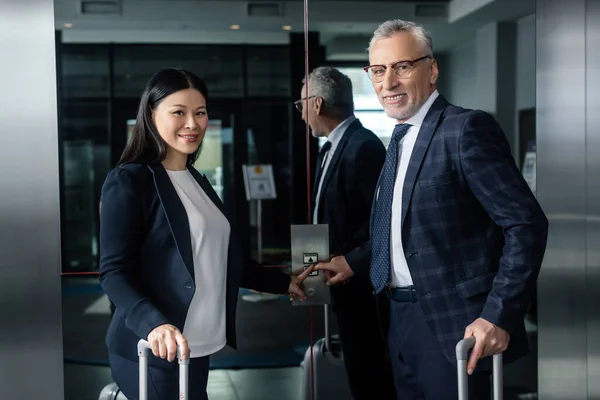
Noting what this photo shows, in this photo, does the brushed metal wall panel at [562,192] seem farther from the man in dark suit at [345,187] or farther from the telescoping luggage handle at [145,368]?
the telescoping luggage handle at [145,368]

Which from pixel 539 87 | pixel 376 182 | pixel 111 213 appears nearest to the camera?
pixel 111 213

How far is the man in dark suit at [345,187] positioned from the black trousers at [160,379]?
78 cm

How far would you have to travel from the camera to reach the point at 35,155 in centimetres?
324

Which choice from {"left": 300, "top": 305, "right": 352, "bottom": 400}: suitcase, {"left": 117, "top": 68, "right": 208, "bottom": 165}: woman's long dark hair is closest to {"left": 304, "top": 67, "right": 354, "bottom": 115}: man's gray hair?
{"left": 117, "top": 68, "right": 208, "bottom": 165}: woman's long dark hair

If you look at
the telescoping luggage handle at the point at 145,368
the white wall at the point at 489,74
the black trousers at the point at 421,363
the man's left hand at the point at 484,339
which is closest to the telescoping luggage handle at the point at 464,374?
the man's left hand at the point at 484,339

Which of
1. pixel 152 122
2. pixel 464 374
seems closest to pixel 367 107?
pixel 152 122

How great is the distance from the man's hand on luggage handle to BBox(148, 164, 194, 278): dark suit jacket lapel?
2.64 feet

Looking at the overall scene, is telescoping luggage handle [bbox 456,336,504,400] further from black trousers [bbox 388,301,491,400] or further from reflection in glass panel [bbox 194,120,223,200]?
reflection in glass panel [bbox 194,120,223,200]

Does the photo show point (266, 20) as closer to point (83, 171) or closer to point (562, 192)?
point (83, 171)

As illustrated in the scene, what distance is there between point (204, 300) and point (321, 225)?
78 cm

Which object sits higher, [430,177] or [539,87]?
[539,87]

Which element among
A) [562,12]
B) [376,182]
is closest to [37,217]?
[376,182]

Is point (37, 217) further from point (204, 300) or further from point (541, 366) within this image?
point (541, 366)

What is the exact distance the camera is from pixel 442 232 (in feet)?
8.48
